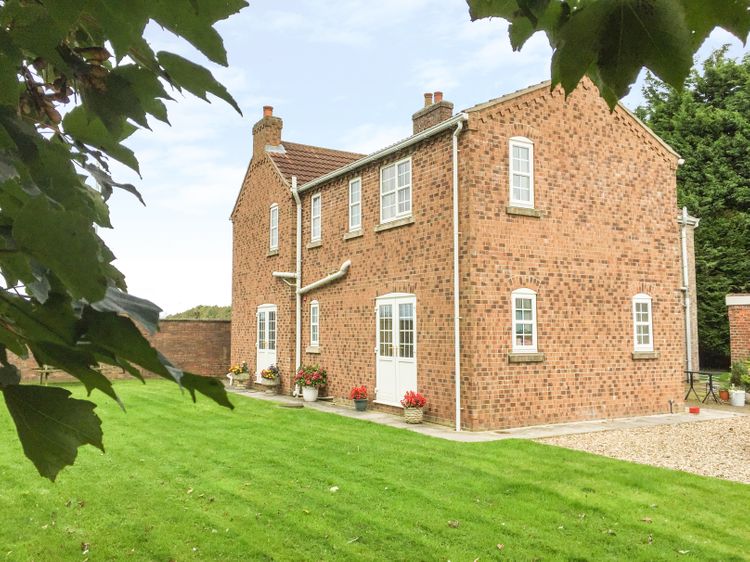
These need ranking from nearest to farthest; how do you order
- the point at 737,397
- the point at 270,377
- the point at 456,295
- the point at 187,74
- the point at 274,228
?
the point at 187,74
the point at 456,295
the point at 737,397
the point at 270,377
the point at 274,228

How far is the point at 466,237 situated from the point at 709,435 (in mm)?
5700

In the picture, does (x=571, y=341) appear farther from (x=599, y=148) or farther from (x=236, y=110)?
→ (x=236, y=110)

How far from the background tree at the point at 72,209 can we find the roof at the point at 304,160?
18.1 m

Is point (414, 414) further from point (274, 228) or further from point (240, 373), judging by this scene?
point (240, 373)

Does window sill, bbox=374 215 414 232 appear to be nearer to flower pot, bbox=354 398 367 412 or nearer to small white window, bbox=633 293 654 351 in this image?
flower pot, bbox=354 398 367 412

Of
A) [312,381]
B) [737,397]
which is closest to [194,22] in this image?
[312,381]

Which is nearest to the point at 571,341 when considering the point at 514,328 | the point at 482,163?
the point at 514,328

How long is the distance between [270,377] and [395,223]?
6.82 m

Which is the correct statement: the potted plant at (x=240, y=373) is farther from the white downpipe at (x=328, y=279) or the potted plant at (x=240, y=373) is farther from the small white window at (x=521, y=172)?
the small white window at (x=521, y=172)

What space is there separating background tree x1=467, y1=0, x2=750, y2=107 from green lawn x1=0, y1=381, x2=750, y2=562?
5151 millimetres

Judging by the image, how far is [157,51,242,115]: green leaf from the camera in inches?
38.0

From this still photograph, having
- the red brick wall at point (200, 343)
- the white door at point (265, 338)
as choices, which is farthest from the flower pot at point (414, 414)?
the red brick wall at point (200, 343)

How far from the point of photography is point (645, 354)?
13.9 m

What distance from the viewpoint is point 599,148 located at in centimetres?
1363
